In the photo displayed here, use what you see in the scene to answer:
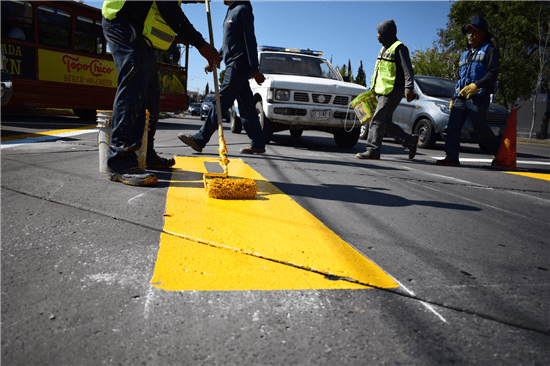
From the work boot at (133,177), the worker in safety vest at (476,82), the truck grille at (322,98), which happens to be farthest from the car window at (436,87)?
the work boot at (133,177)

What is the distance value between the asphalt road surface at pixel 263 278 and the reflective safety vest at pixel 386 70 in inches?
119

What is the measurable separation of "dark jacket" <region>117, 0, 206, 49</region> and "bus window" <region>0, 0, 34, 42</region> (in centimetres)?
837

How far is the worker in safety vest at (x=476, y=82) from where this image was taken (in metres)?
5.98

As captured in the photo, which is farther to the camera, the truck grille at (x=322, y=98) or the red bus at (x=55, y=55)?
the red bus at (x=55, y=55)

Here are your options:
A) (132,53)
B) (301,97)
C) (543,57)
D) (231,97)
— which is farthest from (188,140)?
(543,57)

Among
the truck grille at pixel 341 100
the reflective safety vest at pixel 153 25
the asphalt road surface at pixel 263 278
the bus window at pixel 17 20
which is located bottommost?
the asphalt road surface at pixel 263 278

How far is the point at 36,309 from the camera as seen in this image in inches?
56.7

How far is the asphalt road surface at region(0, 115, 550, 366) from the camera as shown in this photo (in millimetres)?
1301

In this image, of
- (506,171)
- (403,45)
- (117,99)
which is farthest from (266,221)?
(506,171)

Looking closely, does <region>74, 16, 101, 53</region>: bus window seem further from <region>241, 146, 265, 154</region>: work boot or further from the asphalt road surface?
the asphalt road surface

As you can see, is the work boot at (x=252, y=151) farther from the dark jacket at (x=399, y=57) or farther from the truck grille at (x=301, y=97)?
the dark jacket at (x=399, y=57)

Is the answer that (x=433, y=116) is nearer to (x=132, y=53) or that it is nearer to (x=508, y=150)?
(x=508, y=150)

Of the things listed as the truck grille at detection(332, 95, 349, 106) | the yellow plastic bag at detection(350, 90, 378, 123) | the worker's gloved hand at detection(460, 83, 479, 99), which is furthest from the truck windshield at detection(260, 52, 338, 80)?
the worker's gloved hand at detection(460, 83, 479, 99)

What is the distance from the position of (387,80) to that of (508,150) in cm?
228
